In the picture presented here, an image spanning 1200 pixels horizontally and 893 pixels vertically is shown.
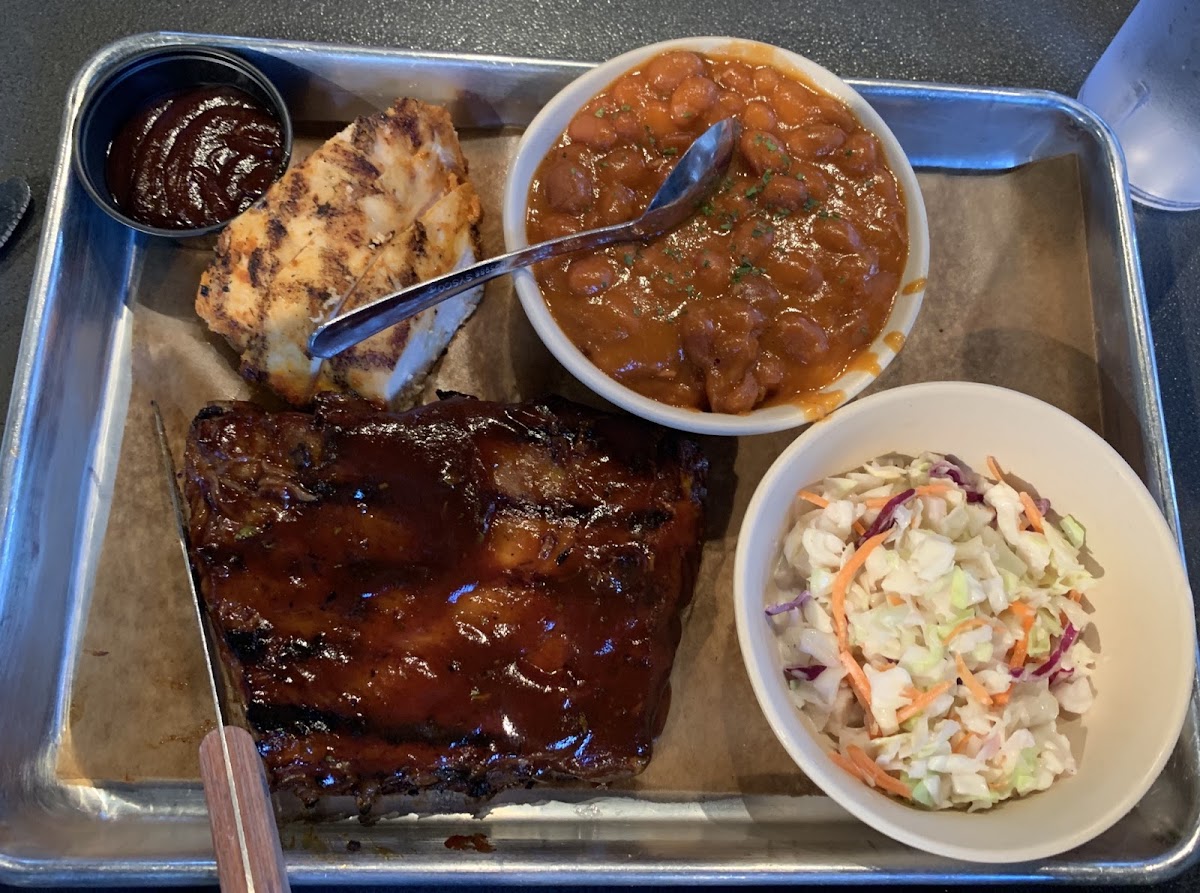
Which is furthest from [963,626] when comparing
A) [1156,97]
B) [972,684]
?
[1156,97]

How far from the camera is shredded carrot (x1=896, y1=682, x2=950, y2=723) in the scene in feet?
8.70

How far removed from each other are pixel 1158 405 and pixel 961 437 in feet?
3.55

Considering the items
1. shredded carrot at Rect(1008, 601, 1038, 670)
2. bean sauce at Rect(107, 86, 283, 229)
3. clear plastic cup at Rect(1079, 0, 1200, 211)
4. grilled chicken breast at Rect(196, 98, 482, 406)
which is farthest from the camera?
clear plastic cup at Rect(1079, 0, 1200, 211)

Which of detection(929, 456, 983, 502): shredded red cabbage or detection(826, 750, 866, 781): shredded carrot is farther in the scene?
detection(929, 456, 983, 502): shredded red cabbage

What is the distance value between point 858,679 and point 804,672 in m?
0.18

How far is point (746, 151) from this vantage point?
2758mm

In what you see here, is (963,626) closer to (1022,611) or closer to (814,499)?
(1022,611)

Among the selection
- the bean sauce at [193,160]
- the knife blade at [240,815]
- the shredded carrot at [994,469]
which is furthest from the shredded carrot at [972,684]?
the bean sauce at [193,160]

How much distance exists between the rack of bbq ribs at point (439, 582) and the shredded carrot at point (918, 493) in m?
0.57

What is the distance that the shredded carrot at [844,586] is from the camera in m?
2.75

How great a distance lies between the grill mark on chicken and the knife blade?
134 millimetres

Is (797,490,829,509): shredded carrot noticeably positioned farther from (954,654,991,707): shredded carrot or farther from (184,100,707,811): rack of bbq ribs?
(954,654,991,707): shredded carrot

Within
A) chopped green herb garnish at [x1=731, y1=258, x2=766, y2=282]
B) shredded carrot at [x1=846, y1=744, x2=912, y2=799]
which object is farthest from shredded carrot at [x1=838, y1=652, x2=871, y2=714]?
chopped green herb garnish at [x1=731, y1=258, x2=766, y2=282]

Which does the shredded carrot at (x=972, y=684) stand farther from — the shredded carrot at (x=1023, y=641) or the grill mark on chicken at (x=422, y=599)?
the grill mark on chicken at (x=422, y=599)
